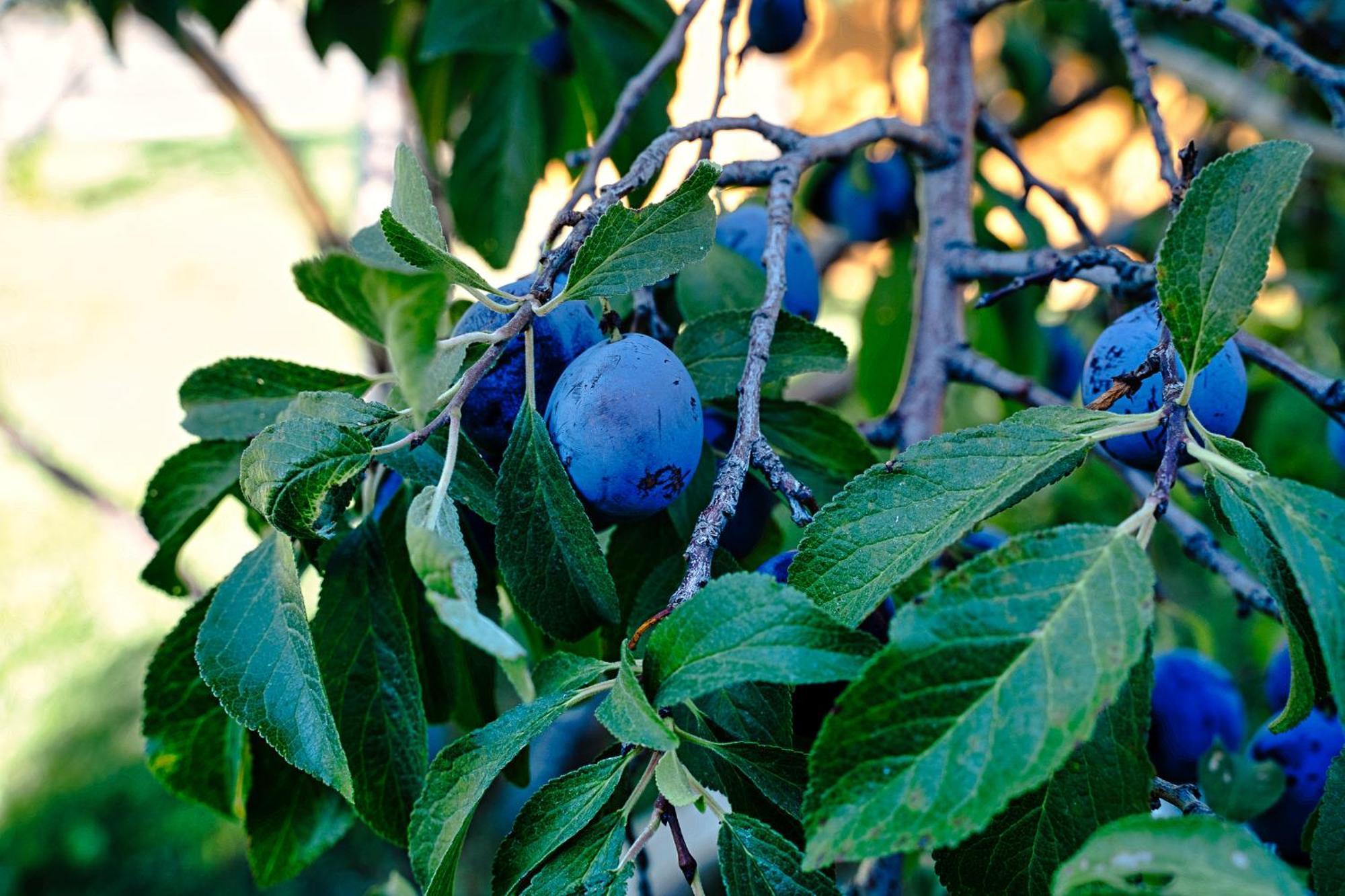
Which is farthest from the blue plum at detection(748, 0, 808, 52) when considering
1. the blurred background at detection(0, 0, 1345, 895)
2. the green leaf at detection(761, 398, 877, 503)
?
the green leaf at detection(761, 398, 877, 503)

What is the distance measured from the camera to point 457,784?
38cm

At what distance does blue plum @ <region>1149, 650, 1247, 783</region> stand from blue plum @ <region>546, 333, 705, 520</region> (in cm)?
50

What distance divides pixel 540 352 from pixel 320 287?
0.12 metres

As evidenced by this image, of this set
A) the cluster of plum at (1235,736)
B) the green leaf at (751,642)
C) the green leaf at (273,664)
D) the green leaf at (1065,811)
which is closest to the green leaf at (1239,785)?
the cluster of plum at (1235,736)

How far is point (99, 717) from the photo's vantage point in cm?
212

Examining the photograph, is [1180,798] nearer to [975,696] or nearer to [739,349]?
[975,696]

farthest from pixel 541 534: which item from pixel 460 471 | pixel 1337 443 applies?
pixel 1337 443

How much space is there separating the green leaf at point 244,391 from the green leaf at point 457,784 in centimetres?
21

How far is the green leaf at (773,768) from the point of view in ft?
1.24

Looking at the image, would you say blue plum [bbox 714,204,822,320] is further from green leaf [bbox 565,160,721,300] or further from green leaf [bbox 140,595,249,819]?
green leaf [bbox 140,595,249,819]

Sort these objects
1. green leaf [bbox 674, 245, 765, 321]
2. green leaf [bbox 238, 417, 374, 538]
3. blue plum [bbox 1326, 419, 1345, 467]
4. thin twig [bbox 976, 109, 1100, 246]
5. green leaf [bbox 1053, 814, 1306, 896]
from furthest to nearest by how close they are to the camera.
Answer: blue plum [bbox 1326, 419, 1345, 467]
thin twig [bbox 976, 109, 1100, 246]
green leaf [bbox 674, 245, 765, 321]
green leaf [bbox 238, 417, 374, 538]
green leaf [bbox 1053, 814, 1306, 896]

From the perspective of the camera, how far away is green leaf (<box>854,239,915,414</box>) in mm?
1134

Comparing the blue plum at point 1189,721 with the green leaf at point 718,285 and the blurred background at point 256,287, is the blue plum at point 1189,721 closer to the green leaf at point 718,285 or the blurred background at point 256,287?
the blurred background at point 256,287

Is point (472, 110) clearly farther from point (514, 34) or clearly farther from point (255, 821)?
point (255, 821)
